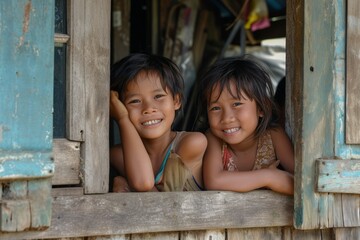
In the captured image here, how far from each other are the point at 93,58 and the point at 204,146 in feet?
2.58

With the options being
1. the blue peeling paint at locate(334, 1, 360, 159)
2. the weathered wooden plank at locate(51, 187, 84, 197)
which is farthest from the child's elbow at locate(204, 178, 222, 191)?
the weathered wooden plank at locate(51, 187, 84, 197)

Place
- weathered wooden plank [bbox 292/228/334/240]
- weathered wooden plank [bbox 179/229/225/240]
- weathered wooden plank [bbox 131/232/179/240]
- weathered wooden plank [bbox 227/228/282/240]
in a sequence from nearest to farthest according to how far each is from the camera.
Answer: weathered wooden plank [bbox 131/232/179/240], weathered wooden plank [bbox 179/229/225/240], weathered wooden plank [bbox 227/228/282/240], weathered wooden plank [bbox 292/228/334/240]

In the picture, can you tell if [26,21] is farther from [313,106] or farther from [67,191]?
[313,106]

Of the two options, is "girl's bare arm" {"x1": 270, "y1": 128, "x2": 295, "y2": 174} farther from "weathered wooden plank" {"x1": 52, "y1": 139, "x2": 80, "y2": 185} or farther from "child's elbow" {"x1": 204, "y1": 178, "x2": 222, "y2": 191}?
"weathered wooden plank" {"x1": 52, "y1": 139, "x2": 80, "y2": 185}

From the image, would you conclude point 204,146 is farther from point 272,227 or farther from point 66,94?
point 66,94

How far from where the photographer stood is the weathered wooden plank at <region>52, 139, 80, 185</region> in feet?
8.91

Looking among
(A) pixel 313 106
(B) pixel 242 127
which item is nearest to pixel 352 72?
(A) pixel 313 106

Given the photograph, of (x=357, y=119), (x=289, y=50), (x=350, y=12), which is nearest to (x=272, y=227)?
(x=357, y=119)

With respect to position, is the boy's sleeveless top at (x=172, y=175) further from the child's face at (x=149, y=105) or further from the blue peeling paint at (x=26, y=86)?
the blue peeling paint at (x=26, y=86)

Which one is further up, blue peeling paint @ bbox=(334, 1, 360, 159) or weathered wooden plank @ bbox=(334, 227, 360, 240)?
blue peeling paint @ bbox=(334, 1, 360, 159)

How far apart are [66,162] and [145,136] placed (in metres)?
0.62

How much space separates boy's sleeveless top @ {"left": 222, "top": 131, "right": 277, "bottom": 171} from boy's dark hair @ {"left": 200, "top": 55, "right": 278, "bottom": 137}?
0.05 m

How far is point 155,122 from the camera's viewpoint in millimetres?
3287

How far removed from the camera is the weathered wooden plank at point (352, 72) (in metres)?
3.18
